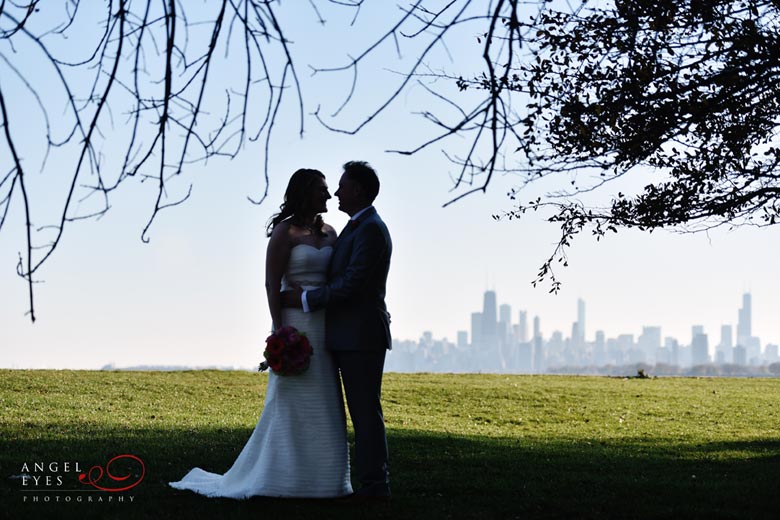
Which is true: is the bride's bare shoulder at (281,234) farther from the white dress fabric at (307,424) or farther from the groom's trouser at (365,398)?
the groom's trouser at (365,398)

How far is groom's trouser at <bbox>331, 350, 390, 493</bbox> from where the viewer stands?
6.89 m

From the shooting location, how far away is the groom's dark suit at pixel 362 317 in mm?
6820

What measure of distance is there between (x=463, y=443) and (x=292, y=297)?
611cm

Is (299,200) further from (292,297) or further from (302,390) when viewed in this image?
(302,390)

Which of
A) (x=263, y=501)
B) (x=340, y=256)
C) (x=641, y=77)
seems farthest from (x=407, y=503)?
(x=641, y=77)

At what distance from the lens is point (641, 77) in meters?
10.4

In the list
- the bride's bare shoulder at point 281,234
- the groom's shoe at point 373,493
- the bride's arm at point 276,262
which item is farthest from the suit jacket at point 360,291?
the groom's shoe at point 373,493

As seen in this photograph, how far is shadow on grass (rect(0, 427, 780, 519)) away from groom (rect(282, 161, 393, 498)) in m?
0.73

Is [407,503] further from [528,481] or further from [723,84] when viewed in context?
[723,84]

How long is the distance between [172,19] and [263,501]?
14.3 ft

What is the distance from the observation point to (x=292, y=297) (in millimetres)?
7109

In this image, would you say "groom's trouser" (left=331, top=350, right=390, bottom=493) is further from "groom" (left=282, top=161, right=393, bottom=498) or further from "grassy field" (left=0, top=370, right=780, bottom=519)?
"grassy field" (left=0, top=370, right=780, bottom=519)

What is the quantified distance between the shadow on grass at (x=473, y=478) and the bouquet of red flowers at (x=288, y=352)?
105 cm

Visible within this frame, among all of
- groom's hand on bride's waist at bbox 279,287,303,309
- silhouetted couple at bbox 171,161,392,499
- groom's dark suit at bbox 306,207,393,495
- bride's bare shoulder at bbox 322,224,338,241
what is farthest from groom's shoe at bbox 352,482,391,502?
bride's bare shoulder at bbox 322,224,338,241
